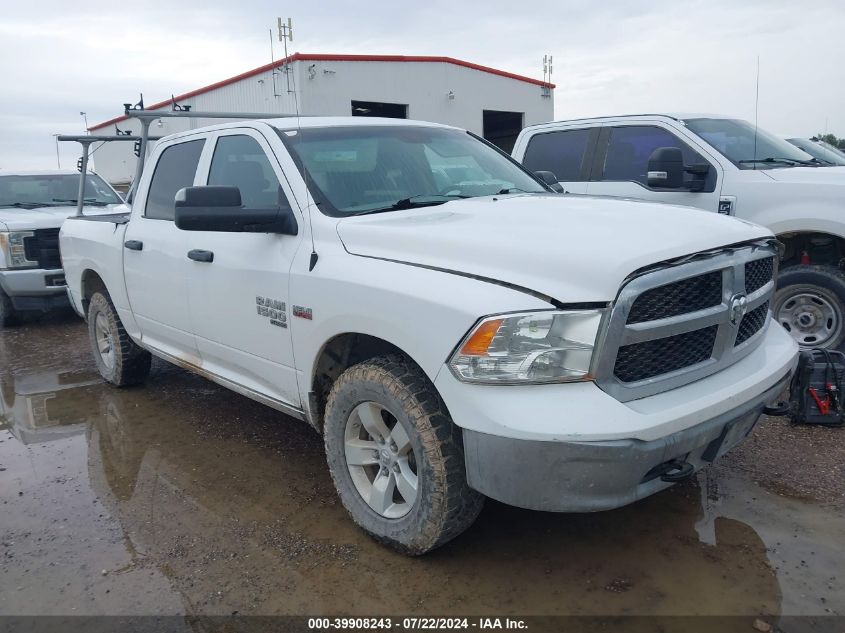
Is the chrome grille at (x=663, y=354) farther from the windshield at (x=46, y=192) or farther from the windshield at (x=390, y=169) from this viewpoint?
the windshield at (x=46, y=192)

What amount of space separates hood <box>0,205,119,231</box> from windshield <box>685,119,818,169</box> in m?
7.02

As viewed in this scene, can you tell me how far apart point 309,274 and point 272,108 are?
678 inches

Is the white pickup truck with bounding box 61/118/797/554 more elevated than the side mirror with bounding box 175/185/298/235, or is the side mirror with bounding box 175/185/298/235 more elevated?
the side mirror with bounding box 175/185/298/235

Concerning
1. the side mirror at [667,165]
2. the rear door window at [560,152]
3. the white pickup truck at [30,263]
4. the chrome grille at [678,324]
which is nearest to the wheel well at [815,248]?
the side mirror at [667,165]

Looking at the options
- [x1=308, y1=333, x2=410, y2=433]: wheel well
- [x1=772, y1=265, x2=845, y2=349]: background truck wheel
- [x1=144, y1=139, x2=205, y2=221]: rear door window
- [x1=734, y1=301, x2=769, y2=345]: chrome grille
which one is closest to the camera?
[x1=734, y1=301, x2=769, y2=345]: chrome grille

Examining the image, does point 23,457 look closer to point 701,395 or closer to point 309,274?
point 309,274

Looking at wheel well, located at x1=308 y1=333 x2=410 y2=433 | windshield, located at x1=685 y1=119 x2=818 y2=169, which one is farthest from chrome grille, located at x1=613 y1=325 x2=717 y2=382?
windshield, located at x1=685 y1=119 x2=818 y2=169

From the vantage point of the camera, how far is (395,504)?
10.2 feet

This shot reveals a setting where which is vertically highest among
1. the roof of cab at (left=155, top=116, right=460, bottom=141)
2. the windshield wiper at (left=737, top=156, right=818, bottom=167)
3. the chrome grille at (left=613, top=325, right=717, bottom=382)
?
the roof of cab at (left=155, top=116, right=460, bottom=141)

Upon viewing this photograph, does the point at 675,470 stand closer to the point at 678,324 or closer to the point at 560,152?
the point at 678,324

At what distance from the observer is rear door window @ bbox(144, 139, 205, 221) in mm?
4508

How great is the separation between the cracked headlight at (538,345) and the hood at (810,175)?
3.81 m

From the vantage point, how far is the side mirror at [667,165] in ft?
18.1

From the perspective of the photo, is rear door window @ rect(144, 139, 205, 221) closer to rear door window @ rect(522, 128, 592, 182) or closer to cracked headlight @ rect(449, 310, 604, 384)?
cracked headlight @ rect(449, 310, 604, 384)
